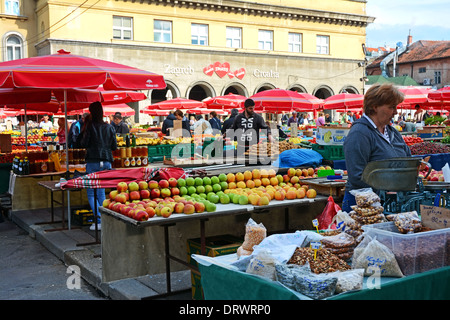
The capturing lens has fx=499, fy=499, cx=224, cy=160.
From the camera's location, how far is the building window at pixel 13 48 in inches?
1280

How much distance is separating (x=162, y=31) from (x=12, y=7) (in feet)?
32.7

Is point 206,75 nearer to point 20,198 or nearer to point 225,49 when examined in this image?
point 225,49

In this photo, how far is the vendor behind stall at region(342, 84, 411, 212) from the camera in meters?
4.06

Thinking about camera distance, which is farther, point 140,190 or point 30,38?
point 30,38

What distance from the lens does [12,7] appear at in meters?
32.8

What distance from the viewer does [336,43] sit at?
133ft

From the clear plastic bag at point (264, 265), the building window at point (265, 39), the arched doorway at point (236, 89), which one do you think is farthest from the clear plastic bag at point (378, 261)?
the building window at point (265, 39)

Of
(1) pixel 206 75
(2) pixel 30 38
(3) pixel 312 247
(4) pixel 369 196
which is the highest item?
(2) pixel 30 38

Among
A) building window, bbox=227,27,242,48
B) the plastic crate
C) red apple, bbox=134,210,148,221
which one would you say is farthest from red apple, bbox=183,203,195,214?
building window, bbox=227,27,242,48

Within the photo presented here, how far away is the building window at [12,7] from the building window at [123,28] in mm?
6956

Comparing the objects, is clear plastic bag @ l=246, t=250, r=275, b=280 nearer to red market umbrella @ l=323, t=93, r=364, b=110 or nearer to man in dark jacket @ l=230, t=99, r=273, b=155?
man in dark jacket @ l=230, t=99, r=273, b=155

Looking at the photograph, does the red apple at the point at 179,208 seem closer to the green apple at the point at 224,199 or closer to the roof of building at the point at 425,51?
the green apple at the point at 224,199

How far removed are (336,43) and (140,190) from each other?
124 feet
